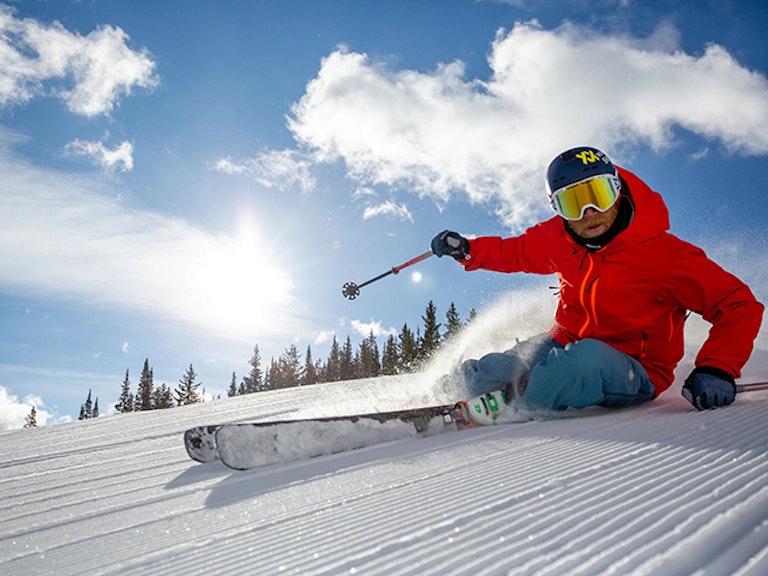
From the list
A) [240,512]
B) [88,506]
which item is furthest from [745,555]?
[88,506]

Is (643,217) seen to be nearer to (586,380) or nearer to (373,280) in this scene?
(586,380)

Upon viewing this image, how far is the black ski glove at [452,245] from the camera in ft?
15.7

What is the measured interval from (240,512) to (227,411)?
403cm

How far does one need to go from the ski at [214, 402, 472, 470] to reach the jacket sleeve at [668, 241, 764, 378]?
5.29 feet

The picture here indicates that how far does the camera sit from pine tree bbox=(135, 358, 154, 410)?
57.5 m

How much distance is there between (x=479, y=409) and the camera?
3.05 m

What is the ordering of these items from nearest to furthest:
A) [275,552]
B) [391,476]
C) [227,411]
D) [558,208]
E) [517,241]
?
[275,552] < [391,476] < [558,208] < [517,241] < [227,411]

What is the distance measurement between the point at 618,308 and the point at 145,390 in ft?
216

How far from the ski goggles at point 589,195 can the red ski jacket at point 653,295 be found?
180 millimetres

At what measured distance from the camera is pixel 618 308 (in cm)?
322

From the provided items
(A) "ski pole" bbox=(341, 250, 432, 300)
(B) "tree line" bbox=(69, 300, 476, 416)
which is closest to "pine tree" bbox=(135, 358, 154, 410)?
(B) "tree line" bbox=(69, 300, 476, 416)

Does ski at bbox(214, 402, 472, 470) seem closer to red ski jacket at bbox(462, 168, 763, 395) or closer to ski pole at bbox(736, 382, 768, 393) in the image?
red ski jacket at bbox(462, 168, 763, 395)

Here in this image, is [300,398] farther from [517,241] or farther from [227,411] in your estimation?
[517,241]

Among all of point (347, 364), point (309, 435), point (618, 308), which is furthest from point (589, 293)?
point (347, 364)
